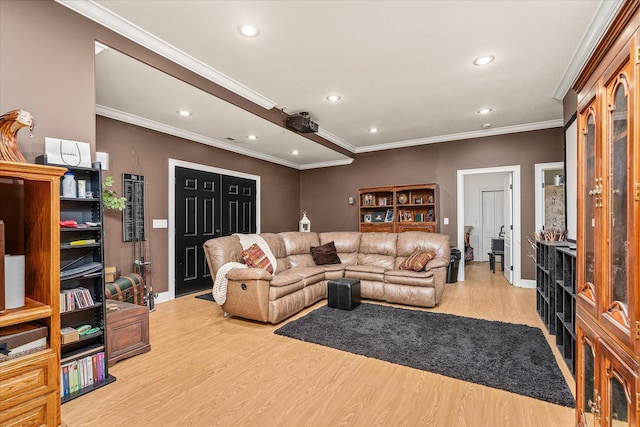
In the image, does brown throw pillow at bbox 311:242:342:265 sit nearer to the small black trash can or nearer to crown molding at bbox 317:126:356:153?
crown molding at bbox 317:126:356:153

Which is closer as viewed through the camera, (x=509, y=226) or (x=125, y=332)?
(x=125, y=332)

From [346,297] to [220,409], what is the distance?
7.26 feet

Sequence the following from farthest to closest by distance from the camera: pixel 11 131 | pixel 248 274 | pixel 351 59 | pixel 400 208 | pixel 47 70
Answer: pixel 400 208 < pixel 248 274 < pixel 351 59 < pixel 47 70 < pixel 11 131

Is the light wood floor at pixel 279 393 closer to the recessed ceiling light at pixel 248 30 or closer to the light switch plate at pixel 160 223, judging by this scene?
the light switch plate at pixel 160 223

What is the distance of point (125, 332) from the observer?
8.65 ft

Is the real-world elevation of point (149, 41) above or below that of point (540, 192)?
above

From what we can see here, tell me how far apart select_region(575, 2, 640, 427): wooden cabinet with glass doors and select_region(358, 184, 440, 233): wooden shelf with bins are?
14.3ft

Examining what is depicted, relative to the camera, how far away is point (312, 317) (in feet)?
12.1

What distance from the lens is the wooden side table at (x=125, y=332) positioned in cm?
254

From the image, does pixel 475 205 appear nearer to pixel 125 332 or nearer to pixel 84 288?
pixel 125 332

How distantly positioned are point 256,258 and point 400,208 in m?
3.50

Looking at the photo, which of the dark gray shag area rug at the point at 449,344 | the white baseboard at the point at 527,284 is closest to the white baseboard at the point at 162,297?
the dark gray shag area rug at the point at 449,344

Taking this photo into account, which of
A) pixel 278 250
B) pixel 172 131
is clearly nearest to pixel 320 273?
pixel 278 250

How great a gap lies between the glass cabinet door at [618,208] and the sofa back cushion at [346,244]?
404 cm
